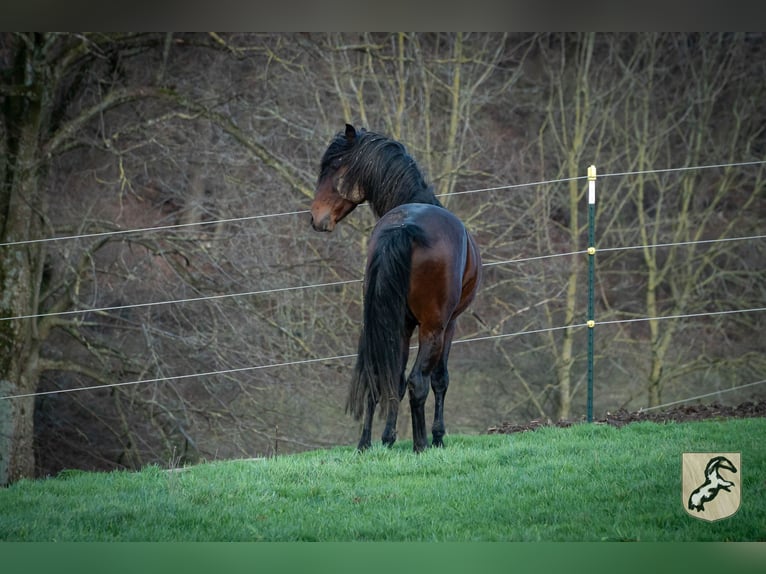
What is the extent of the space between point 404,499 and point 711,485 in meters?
1.49

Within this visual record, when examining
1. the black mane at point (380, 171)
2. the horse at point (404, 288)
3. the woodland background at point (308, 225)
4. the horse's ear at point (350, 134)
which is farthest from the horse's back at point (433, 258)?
the woodland background at point (308, 225)

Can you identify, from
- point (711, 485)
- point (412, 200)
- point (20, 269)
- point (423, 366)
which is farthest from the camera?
point (20, 269)

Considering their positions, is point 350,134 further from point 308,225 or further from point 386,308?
point 308,225

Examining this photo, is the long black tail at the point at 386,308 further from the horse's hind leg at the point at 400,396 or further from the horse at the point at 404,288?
the horse's hind leg at the point at 400,396

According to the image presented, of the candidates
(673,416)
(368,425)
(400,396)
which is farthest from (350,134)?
(673,416)

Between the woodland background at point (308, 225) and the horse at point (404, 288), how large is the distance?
9.65 ft

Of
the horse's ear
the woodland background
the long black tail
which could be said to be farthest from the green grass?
the woodland background

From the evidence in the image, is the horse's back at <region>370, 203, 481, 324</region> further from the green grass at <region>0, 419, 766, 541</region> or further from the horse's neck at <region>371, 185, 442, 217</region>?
the green grass at <region>0, 419, 766, 541</region>

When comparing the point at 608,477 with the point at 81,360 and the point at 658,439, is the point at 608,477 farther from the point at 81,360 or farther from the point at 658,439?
the point at 81,360

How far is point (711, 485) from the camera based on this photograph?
445 centimetres
